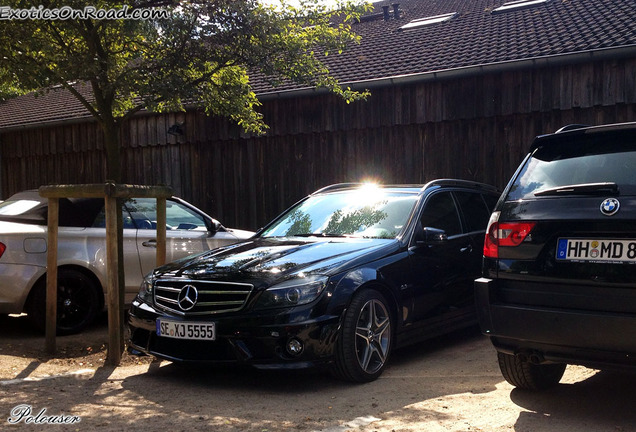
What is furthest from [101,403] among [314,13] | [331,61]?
[331,61]

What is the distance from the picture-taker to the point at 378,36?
1565cm

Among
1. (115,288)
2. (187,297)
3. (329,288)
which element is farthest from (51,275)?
(329,288)

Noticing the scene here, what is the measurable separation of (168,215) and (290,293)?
4004 millimetres

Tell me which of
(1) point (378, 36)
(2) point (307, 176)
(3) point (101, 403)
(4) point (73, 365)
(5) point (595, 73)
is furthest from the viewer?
(1) point (378, 36)

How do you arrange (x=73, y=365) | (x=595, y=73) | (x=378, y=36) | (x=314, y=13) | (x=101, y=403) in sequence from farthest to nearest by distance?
(x=378, y=36) → (x=595, y=73) → (x=314, y=13) → (x=73, y=365) → (x=101, y=403)

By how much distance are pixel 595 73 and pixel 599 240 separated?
7.13 m

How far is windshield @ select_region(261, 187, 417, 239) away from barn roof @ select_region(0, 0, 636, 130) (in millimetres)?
3924

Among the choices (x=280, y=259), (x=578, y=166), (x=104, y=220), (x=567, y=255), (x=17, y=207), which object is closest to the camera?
(x=567, y=255)

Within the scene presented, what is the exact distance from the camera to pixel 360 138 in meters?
12.7

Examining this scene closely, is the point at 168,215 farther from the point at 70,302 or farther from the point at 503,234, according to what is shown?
the point at 503,234

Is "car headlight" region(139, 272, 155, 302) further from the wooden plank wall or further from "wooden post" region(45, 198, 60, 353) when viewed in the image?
Answer: the wooden plank wall

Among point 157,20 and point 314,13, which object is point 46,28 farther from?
point 314,13

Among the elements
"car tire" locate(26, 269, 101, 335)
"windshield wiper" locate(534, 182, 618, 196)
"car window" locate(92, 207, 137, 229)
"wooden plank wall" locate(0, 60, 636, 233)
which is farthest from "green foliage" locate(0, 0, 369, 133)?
"windshield wiper" locate(534, 182, 618, 196)

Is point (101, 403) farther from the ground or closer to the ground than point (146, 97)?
closer to the ground
